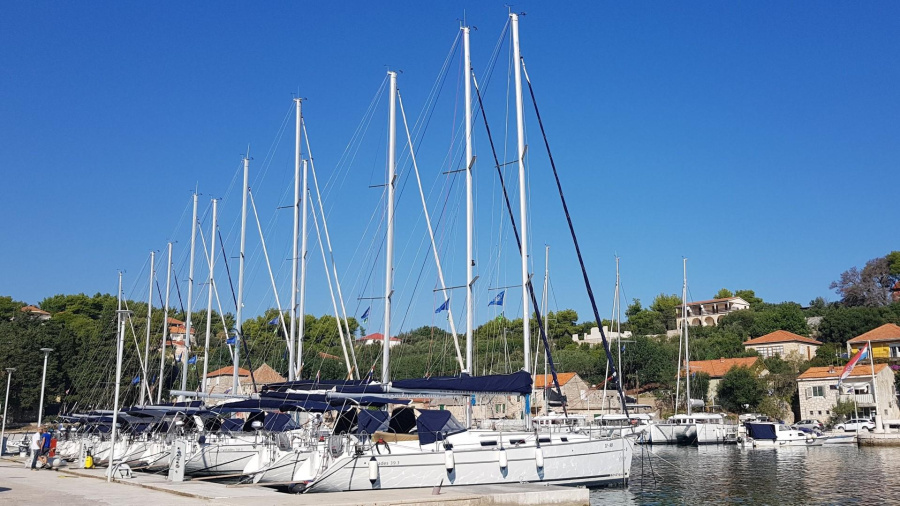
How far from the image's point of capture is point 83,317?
11719 centimetres

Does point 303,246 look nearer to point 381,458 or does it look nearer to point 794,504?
point 381,458

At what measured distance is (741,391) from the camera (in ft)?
269

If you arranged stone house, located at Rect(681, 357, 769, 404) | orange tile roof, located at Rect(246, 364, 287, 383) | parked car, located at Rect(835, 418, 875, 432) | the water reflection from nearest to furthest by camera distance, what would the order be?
the water reflection → parked car, located at Rect(835, 418, 875, 432) → orange tile roof, located at Rect(246, 364, 287, 383) → stone house, located at Rect(681, 357, 769, 404)

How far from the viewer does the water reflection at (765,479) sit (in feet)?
91.6

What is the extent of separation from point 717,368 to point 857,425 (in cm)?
2624

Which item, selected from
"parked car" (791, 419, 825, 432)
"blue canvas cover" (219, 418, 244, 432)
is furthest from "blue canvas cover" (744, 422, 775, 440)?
"blue canvas cover" (219, 418, 244, 432)

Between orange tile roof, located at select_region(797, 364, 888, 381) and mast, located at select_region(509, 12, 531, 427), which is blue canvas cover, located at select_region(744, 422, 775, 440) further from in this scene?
mast, located at select_region(509, 12, 531, 427)

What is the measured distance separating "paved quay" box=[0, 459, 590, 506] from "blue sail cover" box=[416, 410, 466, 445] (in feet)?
13.3

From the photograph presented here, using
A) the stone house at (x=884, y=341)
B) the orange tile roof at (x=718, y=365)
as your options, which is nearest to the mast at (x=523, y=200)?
the orange tile roof at (x=718, y=365)

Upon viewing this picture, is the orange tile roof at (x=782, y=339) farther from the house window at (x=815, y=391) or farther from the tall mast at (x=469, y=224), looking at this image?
the tall mast at (x=469, y=224)

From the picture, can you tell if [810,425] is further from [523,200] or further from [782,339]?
[523,200]

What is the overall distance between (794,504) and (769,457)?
2590cm

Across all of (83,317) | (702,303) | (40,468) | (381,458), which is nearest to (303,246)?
(40,468)

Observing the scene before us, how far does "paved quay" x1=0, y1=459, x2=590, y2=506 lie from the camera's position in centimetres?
1831
